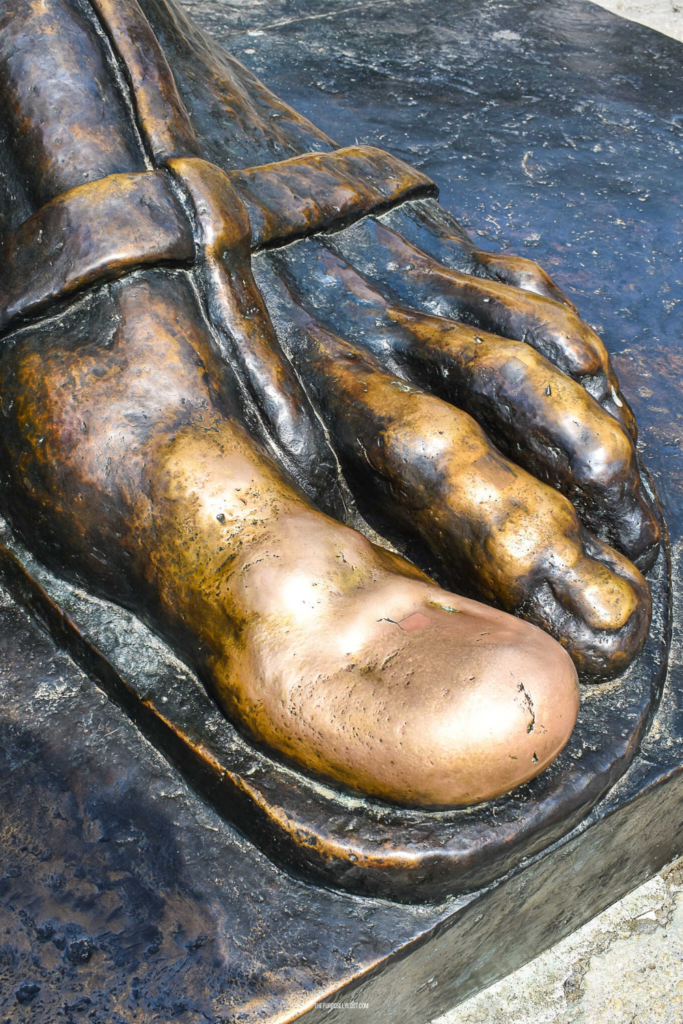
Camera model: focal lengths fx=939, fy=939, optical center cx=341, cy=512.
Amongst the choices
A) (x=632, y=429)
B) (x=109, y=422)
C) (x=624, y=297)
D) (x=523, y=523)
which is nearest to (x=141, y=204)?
(x=109, y=422)

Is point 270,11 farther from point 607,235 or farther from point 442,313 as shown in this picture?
point 442,313

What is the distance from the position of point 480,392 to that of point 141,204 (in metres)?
0.59

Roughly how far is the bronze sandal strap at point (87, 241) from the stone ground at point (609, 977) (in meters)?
1.26

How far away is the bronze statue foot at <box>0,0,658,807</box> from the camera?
1105 millimetres

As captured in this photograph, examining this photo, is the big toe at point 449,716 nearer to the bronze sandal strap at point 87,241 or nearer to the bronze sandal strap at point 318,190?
the bronze sandal strap at point 87,241

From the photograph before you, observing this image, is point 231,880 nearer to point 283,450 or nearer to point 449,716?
point 449,716

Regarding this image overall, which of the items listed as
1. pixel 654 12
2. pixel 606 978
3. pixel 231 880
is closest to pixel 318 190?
pixel 231 880

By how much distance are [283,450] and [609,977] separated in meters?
1.00

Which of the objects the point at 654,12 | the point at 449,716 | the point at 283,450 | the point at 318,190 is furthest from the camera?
the point at 654,12

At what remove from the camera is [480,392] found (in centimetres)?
150

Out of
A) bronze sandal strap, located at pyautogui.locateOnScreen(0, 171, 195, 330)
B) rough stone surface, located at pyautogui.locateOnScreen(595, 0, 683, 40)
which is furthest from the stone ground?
rough stone surface, located at pyautogui.locateOnScreen(595, 0, 683, 40)

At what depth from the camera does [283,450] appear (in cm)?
148

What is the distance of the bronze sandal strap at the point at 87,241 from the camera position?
1353 millimetres

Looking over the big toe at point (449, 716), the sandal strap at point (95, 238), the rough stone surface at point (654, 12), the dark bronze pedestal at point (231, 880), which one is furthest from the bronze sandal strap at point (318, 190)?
the rough stone surface at point (654, 12)
